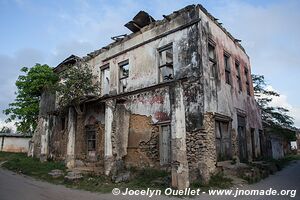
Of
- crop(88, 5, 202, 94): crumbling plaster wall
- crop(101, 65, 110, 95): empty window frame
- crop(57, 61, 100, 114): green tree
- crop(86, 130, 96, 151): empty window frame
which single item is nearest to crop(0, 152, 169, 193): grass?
crop(86, 130, 96, 151): empty window frame

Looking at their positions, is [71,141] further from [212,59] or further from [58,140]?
[212,59]

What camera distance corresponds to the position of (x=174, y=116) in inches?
353

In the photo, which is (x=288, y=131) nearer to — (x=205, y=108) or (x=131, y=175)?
(x=205, y=108)

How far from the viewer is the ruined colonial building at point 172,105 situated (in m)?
9.90

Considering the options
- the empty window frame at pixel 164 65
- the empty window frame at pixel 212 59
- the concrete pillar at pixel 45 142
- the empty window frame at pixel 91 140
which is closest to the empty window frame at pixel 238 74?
the empty window frame at pixel 212 59

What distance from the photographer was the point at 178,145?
28.7 feet

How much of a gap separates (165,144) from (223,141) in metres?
2.81

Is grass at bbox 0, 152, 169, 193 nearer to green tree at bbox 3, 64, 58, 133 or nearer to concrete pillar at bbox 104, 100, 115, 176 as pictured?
concrete pillar at bbox 104, 100, 115, 176

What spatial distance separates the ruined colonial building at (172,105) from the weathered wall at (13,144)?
19.6 meters

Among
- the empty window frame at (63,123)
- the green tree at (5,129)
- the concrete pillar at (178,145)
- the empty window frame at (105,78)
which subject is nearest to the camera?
the concrete pillar at (178,145)

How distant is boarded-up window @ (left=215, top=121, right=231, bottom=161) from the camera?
11.2 meters

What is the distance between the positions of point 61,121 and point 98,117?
4.84 meters

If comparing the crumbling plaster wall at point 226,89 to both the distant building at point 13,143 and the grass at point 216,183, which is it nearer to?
the grass at point 216,183

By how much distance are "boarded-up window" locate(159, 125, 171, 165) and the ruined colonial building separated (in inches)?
1.7
